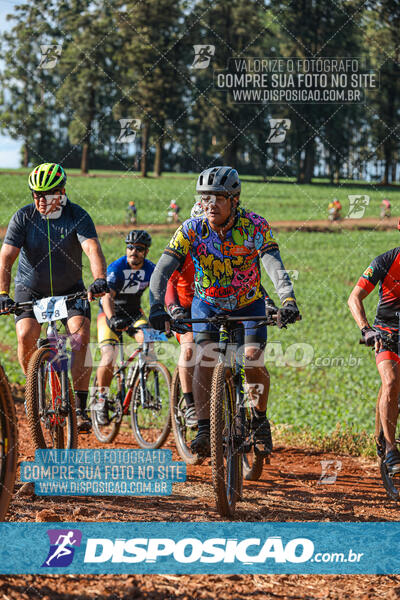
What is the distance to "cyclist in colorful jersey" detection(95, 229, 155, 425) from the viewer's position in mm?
8156

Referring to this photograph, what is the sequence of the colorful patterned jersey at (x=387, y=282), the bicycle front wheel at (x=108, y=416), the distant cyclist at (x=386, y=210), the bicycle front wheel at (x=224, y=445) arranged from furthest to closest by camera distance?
the distant cyclist at (x=386, y=210)
the bicycle front wheel at (x=108, y=416)
the colorful patterned jersey at (x=387, y=282)
the bicycle front wheel at (x=224, y=445)

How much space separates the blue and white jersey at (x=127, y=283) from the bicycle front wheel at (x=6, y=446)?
4.49m

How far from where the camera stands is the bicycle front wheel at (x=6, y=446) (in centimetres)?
373

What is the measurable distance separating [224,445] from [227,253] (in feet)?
4.75

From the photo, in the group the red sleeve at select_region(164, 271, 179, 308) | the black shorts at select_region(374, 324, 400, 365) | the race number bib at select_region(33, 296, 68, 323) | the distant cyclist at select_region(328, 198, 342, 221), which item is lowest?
the black shorts at select_region(374, 324, 400, 365)

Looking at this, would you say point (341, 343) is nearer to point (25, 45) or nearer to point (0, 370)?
point (0, 370)

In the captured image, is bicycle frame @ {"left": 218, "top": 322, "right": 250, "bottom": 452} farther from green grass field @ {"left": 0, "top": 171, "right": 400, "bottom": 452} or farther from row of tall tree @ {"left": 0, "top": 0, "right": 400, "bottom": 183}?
row of tall tree @ {"left": 0, "top": 0, "right": 400, "bottom": 183}

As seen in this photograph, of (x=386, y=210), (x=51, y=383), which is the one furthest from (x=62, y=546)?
(x=386, y=210)

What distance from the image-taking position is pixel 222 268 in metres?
5.54

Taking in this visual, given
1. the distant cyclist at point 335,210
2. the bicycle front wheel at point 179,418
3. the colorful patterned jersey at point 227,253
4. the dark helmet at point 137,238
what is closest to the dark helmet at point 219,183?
the colorful patterned jersey at point 227,253

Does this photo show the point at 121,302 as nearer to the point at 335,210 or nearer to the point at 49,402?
the point at 49,402

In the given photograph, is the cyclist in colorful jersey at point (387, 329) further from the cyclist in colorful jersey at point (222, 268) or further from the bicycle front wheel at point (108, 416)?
the bicycle front wheel at point (108, 416)

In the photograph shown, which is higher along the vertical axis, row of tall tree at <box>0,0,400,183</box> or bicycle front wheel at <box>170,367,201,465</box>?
row of tall tree at <box>0,0,400,183</box>

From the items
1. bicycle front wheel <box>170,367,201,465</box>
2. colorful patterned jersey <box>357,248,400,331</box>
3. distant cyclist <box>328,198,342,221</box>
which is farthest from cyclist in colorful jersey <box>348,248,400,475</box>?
distant cyclist <box>328,198,342,221</box>
